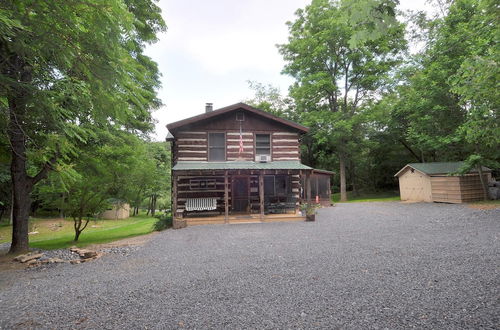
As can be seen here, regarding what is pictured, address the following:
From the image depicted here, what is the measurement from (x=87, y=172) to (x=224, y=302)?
10.4m

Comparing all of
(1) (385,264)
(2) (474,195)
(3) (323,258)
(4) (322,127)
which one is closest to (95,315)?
(3) (323,258)

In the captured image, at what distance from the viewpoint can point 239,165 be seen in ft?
48.0

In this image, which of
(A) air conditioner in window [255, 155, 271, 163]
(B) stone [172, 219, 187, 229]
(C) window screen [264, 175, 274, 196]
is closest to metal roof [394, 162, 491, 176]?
(C) window screen [264, 175, 274, 196]

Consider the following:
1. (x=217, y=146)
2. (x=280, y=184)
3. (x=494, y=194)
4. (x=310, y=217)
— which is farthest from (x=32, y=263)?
(x=494, y=194)

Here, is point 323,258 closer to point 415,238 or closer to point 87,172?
point 415,238

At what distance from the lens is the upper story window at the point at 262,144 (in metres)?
16.3

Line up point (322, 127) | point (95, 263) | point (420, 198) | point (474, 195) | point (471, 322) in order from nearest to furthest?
point (471, 322) → point (95, 263) → point (474, 195) → point (420, 198) → point (322, 127)

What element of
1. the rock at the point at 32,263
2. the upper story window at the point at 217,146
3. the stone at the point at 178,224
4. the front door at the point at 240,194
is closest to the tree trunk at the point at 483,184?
the front door at the point at 240,194

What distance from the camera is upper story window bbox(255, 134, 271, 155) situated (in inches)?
640

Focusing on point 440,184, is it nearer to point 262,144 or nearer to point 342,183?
point 342,183

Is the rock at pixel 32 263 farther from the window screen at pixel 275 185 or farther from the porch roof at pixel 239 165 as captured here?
the window screen at pixel 275 185

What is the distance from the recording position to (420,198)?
73.4ft

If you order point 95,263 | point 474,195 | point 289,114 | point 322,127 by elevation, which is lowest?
point 95,263

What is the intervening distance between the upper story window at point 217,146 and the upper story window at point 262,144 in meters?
2.18
